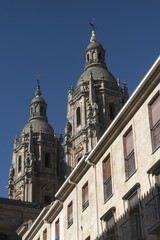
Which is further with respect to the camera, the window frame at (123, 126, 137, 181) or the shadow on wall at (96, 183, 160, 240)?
the window frame at (123, 126, 137, 181)

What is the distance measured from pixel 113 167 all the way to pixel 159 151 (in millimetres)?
4108

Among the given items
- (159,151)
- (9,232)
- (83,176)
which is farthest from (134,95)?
(9,232)

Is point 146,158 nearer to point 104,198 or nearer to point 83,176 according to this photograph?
point 104,198

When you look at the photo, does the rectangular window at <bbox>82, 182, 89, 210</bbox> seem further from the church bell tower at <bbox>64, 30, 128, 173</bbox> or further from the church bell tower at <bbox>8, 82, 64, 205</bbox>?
the church bell tower at <bbox>8, 82, 64, 205</bbox>

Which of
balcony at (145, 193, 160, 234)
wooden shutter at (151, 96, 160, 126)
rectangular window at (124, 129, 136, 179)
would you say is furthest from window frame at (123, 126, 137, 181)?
balcony at (145, 193, 160, 234)

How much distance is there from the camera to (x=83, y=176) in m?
28.3

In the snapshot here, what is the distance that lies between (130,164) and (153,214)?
3.90 m

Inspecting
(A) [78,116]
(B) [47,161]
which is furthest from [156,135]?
(B) [47,161]

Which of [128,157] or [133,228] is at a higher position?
[128,157]

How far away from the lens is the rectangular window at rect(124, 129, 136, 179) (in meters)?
23.2

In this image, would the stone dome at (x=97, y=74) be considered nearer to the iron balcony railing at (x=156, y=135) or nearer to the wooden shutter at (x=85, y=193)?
the wooden shutter at (x=85, y=193)

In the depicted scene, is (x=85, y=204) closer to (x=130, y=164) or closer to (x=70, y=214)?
(x=70, y=214)

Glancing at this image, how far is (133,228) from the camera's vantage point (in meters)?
21.1

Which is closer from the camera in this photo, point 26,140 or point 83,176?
point 83,176
